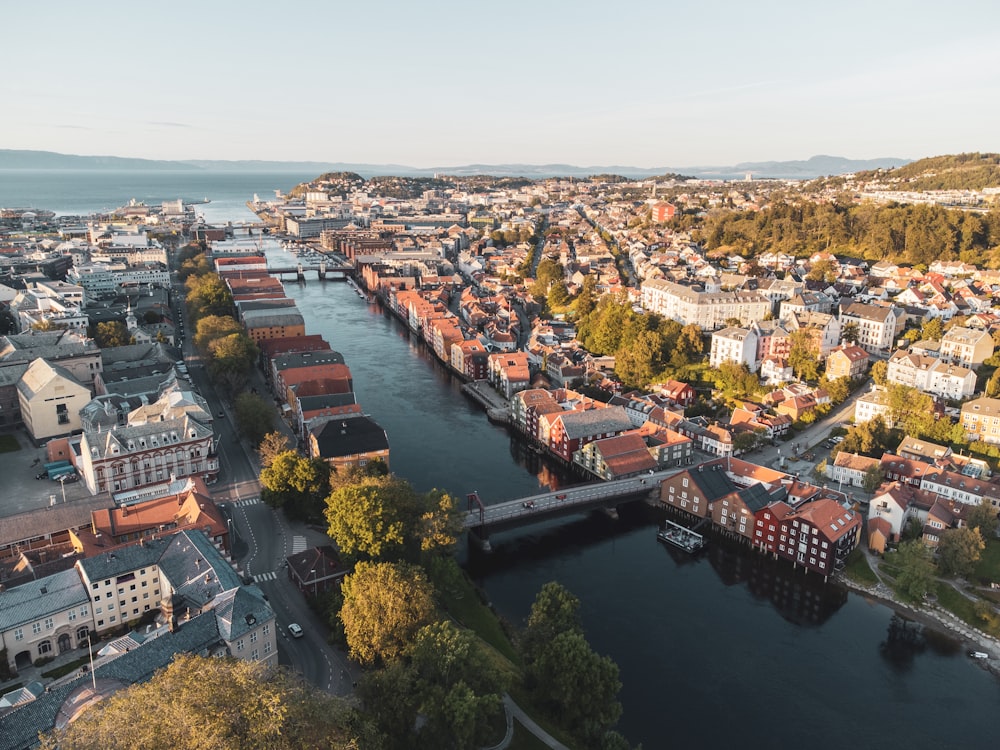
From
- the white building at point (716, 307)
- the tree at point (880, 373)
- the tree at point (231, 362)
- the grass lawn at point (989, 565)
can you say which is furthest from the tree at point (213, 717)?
the white building at point (716, 307)

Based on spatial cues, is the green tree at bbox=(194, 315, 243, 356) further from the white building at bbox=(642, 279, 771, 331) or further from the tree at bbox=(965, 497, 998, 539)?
the tree at bbox=(965, 497, 998, 539)

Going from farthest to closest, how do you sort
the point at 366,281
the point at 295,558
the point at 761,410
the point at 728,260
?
1. the point at 366,281
2. the point at 728,260
3. the point at 761,410
4. the point at 295,558

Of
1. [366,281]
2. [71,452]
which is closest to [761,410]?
[71,452]

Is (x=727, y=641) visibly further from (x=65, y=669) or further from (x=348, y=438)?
(x=65, y=669)

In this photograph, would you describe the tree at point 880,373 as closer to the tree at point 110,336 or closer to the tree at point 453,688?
the tree at point 453,688

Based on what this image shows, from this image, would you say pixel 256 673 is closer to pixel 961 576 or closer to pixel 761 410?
pixel 961 576

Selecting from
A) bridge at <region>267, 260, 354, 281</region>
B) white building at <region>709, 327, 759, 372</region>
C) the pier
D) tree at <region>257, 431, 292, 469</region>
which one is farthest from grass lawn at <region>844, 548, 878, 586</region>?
bridge at <region>267, 260, 354, 281</region>

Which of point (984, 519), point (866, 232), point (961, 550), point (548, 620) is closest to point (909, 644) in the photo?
point (961, 550)
